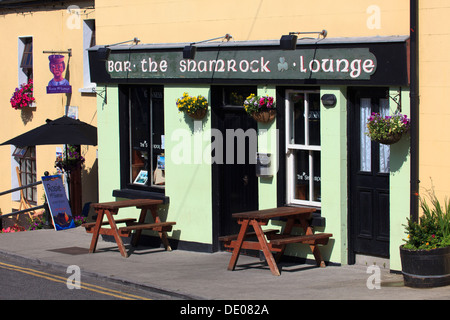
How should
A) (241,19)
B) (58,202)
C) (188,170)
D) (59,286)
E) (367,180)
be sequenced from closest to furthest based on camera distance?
(59,286) → (367,180) → (241,19) → (188,170) → (58,202)

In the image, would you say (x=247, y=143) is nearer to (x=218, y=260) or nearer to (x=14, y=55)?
(x=218, y=260)

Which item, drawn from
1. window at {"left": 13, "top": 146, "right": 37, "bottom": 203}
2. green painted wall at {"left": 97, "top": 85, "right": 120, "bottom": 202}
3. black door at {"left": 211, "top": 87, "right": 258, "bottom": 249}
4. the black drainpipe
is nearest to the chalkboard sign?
green painted wall at {"left": 97, "top": 85, "right": 120, "bottom": 202}

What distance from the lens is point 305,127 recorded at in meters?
11.9

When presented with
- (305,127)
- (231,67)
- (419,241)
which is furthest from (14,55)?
(419,241)

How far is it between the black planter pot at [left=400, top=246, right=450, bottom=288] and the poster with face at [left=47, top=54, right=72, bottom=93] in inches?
386

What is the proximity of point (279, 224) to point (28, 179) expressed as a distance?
367 inches

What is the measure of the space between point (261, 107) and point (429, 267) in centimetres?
365

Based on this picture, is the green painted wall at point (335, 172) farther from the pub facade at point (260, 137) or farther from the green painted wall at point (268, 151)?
the green painted wall at point (268, 151)

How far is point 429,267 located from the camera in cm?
970

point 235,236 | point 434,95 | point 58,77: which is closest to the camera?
point 434,95

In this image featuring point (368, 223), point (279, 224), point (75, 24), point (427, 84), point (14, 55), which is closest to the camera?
point (427, 84)

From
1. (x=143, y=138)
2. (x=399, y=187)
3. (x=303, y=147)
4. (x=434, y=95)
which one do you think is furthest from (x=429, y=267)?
(x=143, y=138)

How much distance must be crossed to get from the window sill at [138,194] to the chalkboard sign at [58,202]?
2294mm

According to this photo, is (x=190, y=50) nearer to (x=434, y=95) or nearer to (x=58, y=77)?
(x=434, y=95)
